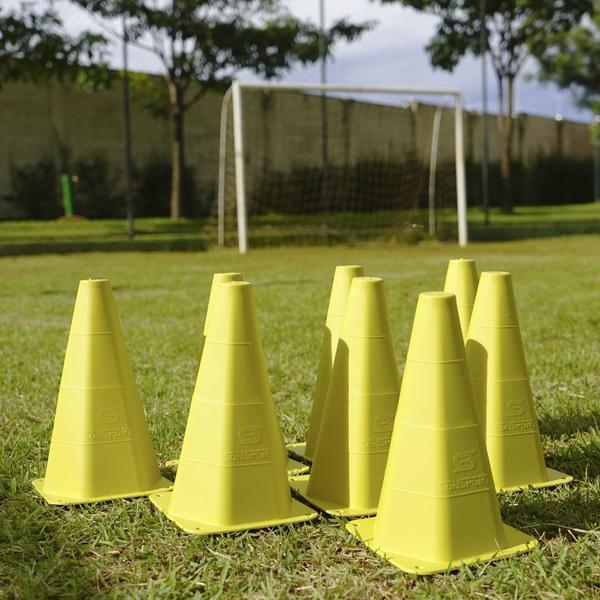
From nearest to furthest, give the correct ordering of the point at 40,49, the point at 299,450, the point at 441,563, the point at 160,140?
the point at 441,563 → the point at 299,450 → the point at 40,49 → the point at 160,140

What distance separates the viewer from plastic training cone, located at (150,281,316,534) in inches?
95.1

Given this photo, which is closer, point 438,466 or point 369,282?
point 438,466

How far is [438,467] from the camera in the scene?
2.20 m

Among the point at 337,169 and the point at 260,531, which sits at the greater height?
the point at 337,169

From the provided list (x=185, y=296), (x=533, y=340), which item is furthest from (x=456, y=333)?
(x=185, y=296)

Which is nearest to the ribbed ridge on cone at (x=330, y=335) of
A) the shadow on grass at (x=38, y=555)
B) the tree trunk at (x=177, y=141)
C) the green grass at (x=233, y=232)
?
the shadow on grass at (x=38, y=555)

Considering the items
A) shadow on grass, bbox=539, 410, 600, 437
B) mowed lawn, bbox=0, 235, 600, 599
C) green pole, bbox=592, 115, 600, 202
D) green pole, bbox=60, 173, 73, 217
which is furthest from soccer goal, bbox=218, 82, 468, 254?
green pole, bbox=592, 115, 600, 202

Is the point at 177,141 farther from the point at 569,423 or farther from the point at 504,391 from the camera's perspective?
the point at 504,391

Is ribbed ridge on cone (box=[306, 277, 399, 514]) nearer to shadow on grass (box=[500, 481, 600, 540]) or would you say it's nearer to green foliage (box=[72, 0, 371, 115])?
shadow on grass (box=[500, 481, 600, 540])

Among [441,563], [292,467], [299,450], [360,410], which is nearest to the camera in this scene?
[441,563]

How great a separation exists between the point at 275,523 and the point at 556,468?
3.59 ft

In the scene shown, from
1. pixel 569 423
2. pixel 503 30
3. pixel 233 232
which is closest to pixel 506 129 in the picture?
pixel 503 30

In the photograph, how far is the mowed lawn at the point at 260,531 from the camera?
2.04m

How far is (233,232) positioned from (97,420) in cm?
1465
